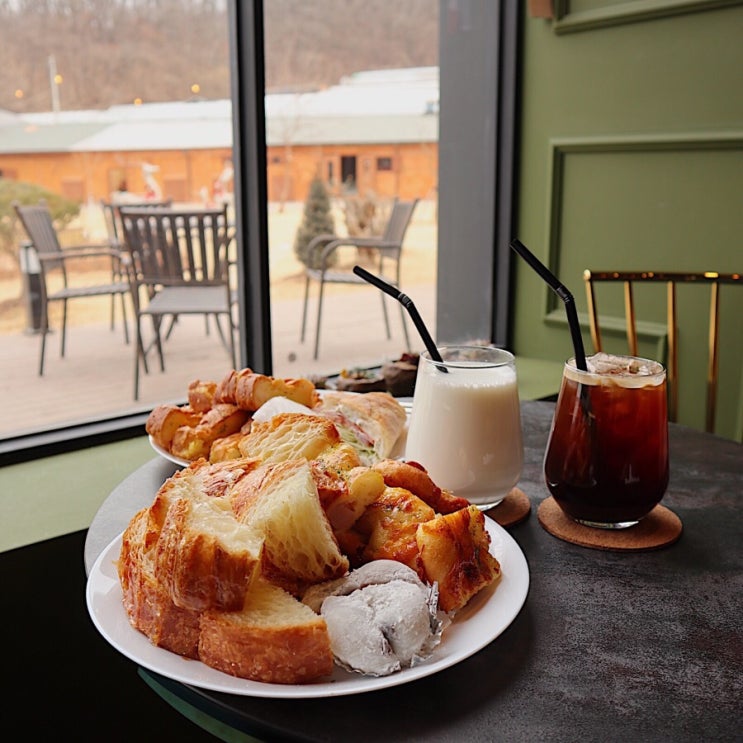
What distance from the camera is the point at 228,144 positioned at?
2191 mm

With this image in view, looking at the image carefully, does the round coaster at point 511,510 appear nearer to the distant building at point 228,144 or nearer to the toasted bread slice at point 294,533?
the toasted bread slice at point 294,533

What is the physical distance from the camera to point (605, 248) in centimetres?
255

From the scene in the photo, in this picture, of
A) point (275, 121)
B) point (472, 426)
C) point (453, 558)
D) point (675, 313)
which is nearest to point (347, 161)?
point (275, 121)

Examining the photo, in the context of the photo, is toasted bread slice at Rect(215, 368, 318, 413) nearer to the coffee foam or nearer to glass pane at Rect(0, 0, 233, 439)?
the coffee foam

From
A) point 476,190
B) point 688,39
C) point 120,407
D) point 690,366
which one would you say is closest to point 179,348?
point 120,407

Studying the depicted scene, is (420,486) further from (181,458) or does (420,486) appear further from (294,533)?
(181,458)

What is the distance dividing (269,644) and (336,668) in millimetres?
62

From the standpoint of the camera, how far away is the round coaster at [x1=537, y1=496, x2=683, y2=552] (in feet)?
2.96

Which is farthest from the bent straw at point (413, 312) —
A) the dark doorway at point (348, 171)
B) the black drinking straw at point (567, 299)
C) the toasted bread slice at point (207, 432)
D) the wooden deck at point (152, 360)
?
the dark doorway at point (348, 171)

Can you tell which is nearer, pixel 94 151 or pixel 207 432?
pixel 207 432

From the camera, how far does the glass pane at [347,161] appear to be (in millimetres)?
2322

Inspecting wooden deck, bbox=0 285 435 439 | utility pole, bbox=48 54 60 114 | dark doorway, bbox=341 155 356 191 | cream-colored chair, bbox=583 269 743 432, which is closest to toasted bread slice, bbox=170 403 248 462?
cream-colored chair, bbox=583 269 743 432

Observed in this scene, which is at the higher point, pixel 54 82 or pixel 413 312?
pixel 54 82

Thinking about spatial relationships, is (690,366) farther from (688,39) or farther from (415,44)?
(415,44)
